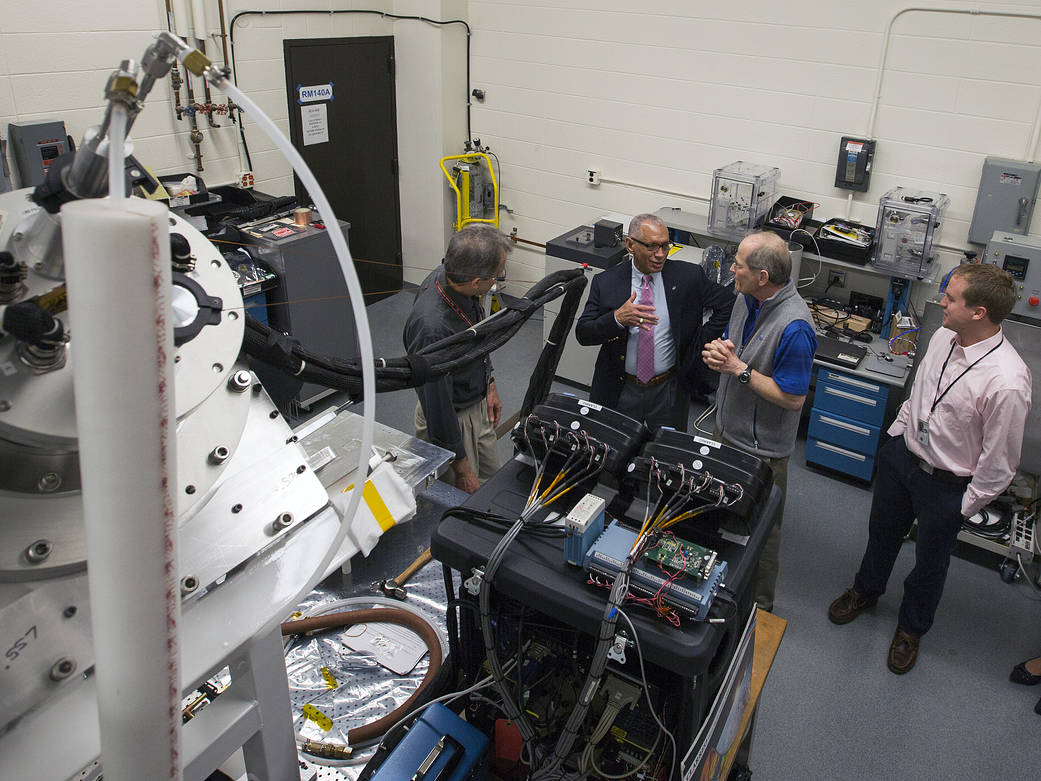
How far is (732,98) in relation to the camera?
4461 millimetres

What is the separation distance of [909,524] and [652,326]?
1208mm

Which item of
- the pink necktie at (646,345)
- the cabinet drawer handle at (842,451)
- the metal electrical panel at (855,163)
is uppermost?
the metal electrical panel at (855,163)

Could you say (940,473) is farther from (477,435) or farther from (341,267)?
(341,267)

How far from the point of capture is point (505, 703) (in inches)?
49.3

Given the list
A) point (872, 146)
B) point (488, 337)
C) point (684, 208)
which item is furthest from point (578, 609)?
point (684, 208)

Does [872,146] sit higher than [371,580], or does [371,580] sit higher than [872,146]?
[872,146]

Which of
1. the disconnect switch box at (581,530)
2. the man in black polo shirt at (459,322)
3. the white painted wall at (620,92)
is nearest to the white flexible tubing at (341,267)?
the disconnect switch box at (581,530)

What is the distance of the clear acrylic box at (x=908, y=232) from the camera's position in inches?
149

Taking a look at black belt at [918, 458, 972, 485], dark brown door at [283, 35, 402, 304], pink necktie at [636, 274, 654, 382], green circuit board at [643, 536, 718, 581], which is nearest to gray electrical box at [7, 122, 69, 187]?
dark brown door at [283, 35, 402, 304]

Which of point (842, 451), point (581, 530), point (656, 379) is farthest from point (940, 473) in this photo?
point (581, 530)

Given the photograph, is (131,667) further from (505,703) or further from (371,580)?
(371,580)

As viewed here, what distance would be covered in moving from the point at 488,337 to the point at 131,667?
0.62 metres

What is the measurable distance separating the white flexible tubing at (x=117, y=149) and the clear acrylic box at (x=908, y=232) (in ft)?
13.0

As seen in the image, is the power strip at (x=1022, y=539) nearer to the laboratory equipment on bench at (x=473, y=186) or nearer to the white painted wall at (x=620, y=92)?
the white painted wall at (x=620, y=92)
